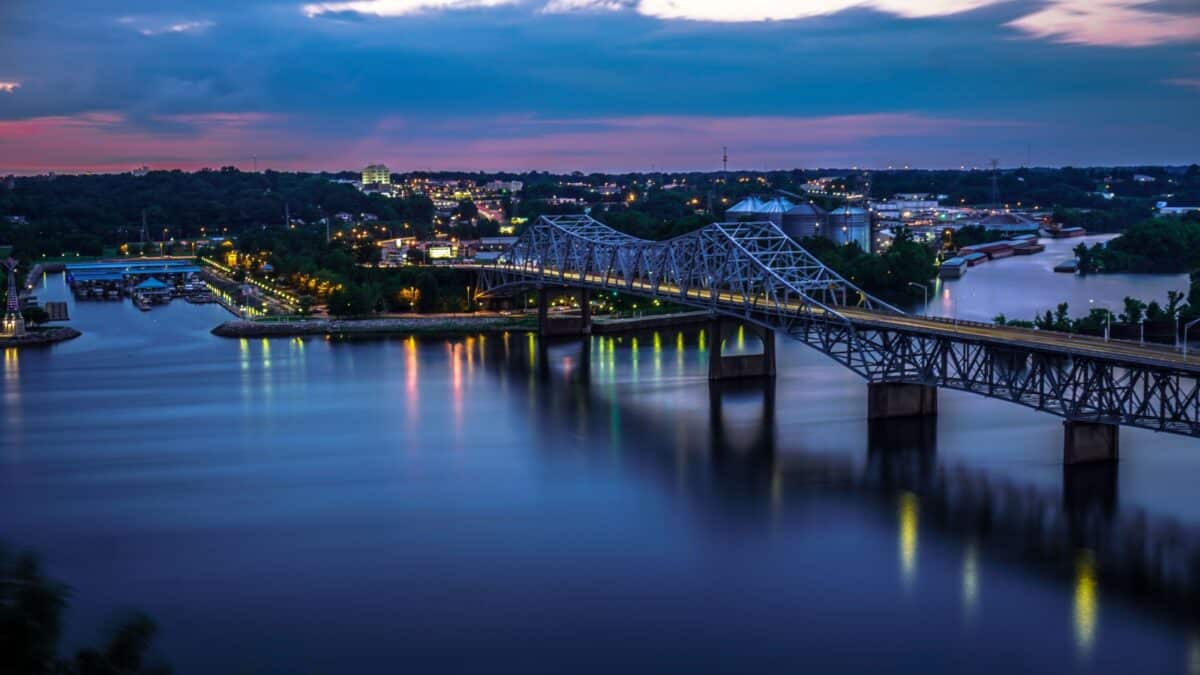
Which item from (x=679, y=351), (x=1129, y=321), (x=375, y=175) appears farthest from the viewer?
(x=375, y=175)

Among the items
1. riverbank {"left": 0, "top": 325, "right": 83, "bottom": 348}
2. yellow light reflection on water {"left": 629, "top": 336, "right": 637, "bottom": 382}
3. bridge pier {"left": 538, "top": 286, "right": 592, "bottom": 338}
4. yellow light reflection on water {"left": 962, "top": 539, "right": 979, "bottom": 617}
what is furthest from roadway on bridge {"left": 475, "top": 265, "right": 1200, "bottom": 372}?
riverbank {"left": 0, "top": 325, "right": 83, "bottom": 348}

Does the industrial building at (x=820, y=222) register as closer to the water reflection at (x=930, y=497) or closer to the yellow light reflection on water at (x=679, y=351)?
the yellow light reflection on water at (x=679, y=351)

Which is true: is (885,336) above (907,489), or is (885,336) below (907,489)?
above

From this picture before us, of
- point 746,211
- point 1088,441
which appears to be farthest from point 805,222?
point 1088,441

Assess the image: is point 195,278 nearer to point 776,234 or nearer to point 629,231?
point 629,231

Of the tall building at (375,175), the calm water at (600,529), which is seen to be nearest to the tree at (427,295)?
the calm water at (600,529)

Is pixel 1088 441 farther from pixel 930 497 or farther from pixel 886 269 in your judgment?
pixel 886 269
